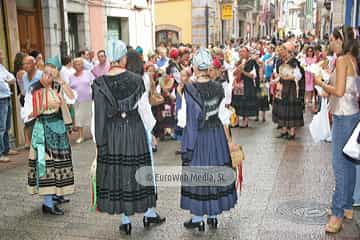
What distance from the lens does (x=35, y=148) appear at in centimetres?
484

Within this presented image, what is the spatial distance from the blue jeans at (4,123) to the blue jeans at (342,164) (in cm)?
545

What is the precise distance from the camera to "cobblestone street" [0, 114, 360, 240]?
4.51 meters

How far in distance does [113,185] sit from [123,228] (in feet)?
1.99

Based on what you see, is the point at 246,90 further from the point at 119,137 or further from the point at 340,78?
the point at 119,137

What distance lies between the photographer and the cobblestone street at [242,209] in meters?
4.51

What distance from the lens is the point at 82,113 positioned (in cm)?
891

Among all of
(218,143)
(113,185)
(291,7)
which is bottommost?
(113,185)

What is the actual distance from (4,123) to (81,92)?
182 cm

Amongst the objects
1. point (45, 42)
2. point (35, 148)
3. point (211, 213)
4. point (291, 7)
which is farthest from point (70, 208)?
point (291, 7)

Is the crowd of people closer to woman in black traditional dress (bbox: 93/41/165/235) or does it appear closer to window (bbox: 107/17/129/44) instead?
→ woman in black traditional dress (bbox: 93/41/165/235)

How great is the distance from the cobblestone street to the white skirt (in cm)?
154

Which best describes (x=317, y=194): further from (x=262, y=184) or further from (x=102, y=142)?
(x=102, y=142)

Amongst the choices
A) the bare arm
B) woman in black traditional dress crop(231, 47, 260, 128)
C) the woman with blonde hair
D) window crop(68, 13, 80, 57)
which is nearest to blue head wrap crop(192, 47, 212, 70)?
the bare arm

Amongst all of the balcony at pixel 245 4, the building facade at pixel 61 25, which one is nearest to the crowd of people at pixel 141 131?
the building facade at pixel 61 25
